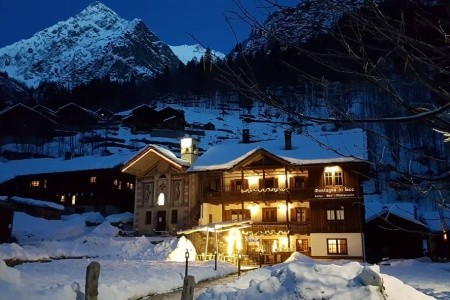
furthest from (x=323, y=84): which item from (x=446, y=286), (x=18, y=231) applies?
(x=18, y=231)

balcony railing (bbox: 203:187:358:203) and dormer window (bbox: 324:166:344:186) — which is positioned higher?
dormer window (bbox: 324:166:344:186)

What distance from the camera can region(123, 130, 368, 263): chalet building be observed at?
32.0 meters

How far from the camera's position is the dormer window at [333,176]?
3303cm

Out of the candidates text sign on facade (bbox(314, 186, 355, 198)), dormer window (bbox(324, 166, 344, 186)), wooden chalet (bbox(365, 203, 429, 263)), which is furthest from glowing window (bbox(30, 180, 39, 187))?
wooden chalet (bbox(365, 203, 429, 263))

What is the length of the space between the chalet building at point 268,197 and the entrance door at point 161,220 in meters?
0.09

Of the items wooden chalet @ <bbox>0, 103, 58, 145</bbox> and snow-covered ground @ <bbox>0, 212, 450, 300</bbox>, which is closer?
snow-covered ground @ <bbox>0, 212, 450, 300</bbox>

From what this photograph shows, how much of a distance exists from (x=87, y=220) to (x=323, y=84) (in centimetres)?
4482

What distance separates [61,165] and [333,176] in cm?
3660

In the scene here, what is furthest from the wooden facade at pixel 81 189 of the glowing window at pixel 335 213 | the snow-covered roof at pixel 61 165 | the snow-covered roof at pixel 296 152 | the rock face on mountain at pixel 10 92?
the rock face on mountain at pixel 10 92

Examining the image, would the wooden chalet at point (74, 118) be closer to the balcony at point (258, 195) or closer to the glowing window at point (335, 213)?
the balcony at point (258, 195)

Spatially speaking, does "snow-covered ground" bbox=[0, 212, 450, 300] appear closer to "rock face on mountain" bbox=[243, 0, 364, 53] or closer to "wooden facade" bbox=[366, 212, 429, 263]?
"rock face on mountain" bbox=[243, 0, 364, 53]

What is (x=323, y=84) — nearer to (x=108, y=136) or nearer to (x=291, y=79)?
(x=108, y=136)

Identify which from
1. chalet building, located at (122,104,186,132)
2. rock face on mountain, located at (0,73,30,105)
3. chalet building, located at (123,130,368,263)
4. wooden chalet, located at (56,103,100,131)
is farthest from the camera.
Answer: rock face on mountain, located at (0,73,30,105)

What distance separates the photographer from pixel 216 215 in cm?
3847
